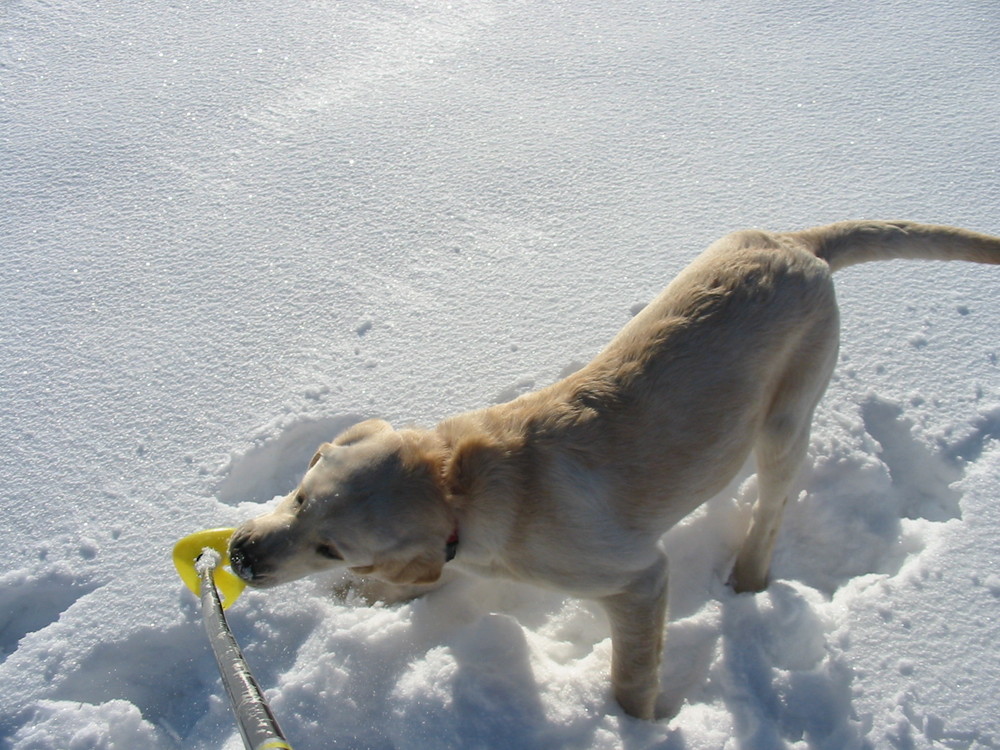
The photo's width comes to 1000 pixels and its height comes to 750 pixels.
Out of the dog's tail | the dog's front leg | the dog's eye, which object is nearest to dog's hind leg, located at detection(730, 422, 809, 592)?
the dog's front leg

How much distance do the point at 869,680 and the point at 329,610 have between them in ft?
6.01

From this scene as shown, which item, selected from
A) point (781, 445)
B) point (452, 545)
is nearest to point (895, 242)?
point (781, 445)

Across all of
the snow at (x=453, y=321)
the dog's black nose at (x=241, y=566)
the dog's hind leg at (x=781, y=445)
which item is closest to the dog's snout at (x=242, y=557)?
the dog's black nose at (x=241, y=566)

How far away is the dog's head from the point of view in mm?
2141

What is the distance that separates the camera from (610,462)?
7.61ft

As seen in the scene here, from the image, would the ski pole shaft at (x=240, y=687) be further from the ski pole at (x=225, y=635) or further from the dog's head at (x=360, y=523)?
the dog's head at (x=360, y=523)

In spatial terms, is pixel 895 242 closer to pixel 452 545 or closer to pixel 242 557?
pixel 452 545

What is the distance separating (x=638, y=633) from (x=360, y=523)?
37.5 inches

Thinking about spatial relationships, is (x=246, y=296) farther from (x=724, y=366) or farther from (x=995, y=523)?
(x=995, y=523)

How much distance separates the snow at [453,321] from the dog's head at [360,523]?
1.67ft

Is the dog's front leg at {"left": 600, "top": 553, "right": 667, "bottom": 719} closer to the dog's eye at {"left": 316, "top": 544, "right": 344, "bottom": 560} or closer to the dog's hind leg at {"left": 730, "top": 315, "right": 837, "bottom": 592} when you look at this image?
the dog's hind leg at {"left": 730, "top": 315, "right": 837, "bottom": 592}

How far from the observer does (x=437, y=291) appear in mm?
3705

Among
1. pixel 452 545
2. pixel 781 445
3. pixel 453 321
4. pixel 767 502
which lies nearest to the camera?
pixel 452 545

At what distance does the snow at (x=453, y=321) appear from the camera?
98.3 inches
